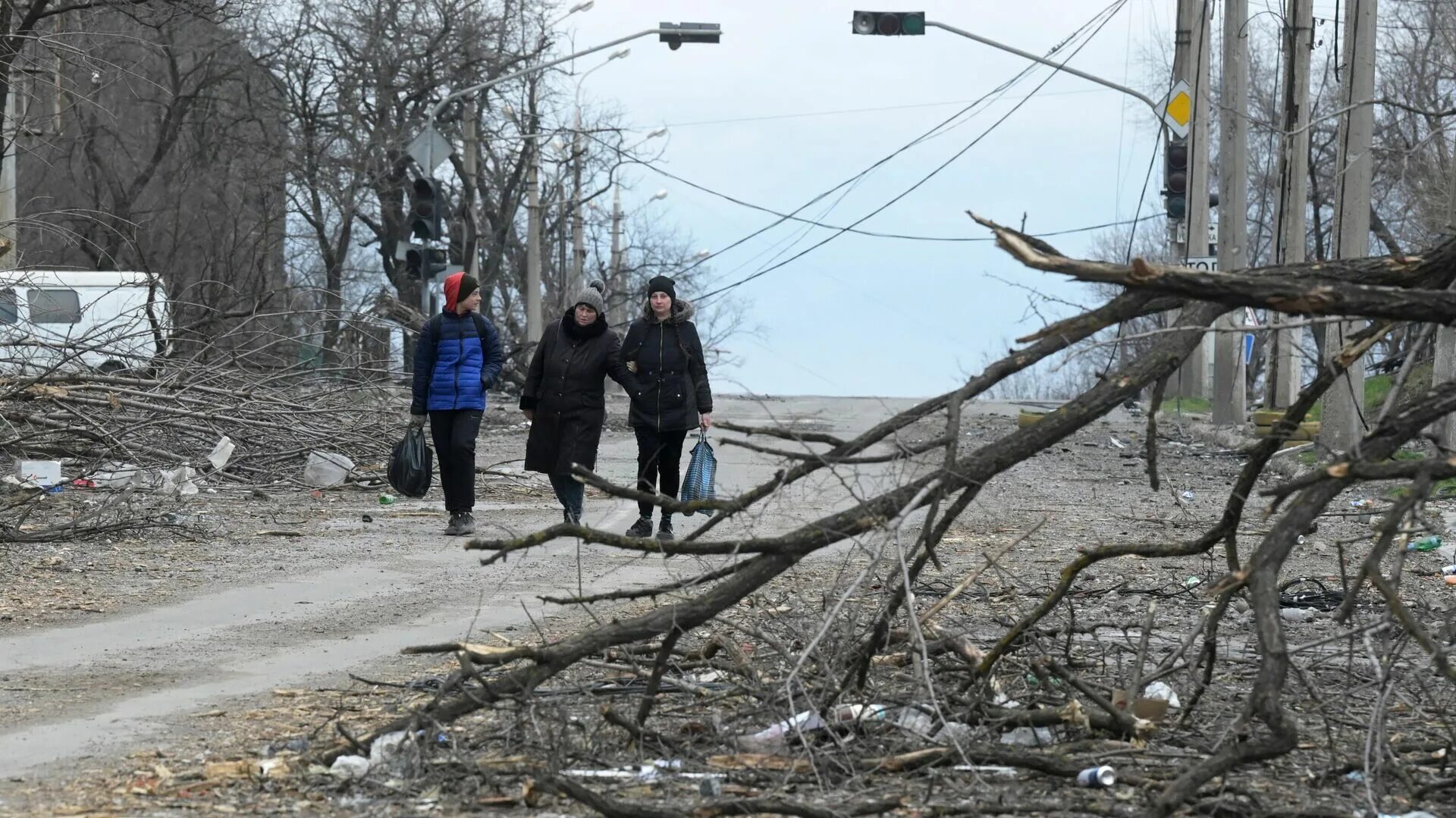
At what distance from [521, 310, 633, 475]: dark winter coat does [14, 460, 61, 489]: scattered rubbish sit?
13.0 feet

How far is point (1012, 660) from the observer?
587cm

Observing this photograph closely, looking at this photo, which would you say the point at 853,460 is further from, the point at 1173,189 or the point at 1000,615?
the point at 1173,189

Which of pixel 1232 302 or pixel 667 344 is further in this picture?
pixel 667 344

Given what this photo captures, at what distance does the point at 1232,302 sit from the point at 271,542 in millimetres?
8216

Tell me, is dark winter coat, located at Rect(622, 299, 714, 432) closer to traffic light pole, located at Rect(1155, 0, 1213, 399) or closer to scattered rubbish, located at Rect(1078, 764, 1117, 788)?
scattered rubbish, located at Rect(1078, 764, 1117, 788)

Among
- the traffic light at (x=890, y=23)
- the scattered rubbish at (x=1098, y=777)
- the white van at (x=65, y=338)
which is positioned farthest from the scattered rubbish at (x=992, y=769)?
the traffic light at (x=890, y=23)

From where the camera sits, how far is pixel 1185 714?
516 centimetres

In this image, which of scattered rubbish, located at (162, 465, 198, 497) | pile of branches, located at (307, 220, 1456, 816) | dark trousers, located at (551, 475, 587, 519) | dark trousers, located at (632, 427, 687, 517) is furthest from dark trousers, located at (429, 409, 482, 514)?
pile of branches, located at (307, 220, 1456, 816)

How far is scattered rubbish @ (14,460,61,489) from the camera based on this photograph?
1317 centimetres

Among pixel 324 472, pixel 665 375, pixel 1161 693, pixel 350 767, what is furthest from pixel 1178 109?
pixel 350 767

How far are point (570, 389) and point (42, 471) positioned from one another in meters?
4.36

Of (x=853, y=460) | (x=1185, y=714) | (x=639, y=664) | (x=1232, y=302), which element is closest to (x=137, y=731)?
(x=639, y=664)

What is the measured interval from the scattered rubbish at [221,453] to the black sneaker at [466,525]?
3257mm

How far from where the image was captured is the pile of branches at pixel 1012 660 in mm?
4320
